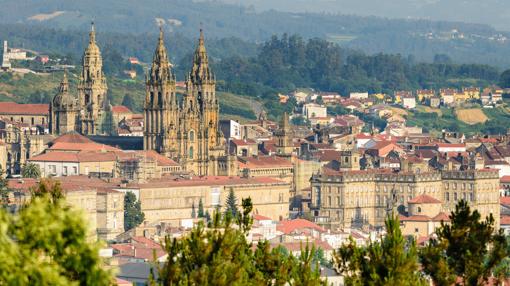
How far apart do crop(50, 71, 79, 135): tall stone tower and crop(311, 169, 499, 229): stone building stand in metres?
17.9

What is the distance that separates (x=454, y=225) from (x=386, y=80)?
171 metres

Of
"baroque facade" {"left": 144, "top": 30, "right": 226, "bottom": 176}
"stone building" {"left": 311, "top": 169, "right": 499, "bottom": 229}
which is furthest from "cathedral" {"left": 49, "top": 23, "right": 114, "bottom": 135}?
"stone building" {"left": 311, "top": 169, "right": 499, "bottom": 229}

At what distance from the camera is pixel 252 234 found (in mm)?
71562

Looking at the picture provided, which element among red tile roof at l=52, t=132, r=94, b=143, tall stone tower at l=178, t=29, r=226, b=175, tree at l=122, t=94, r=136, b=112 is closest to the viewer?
tall stone tower at l=178, t=29, r=226, b=175

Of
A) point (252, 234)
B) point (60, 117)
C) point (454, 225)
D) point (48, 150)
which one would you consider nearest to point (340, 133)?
point (60, 117)

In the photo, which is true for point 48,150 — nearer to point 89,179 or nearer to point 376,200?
point 89,179

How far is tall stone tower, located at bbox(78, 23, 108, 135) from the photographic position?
4218 inches

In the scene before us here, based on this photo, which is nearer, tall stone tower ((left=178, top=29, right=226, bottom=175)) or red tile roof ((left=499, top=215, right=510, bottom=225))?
red tile roof ((left=499, top=215, right=510, bottom=225))

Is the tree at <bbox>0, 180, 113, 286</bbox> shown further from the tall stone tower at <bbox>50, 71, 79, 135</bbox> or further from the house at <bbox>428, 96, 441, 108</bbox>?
the house at <bbox>428, 96, 441, 108</bbox>

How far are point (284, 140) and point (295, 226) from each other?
87.1 feet

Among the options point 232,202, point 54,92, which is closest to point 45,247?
point 232,202

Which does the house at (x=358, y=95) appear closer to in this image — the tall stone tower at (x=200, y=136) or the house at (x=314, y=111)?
the house at (x=314, y=111)

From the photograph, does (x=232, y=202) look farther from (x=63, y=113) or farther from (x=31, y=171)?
(x=63, y=113)

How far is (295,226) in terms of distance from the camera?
7888 centimetres
